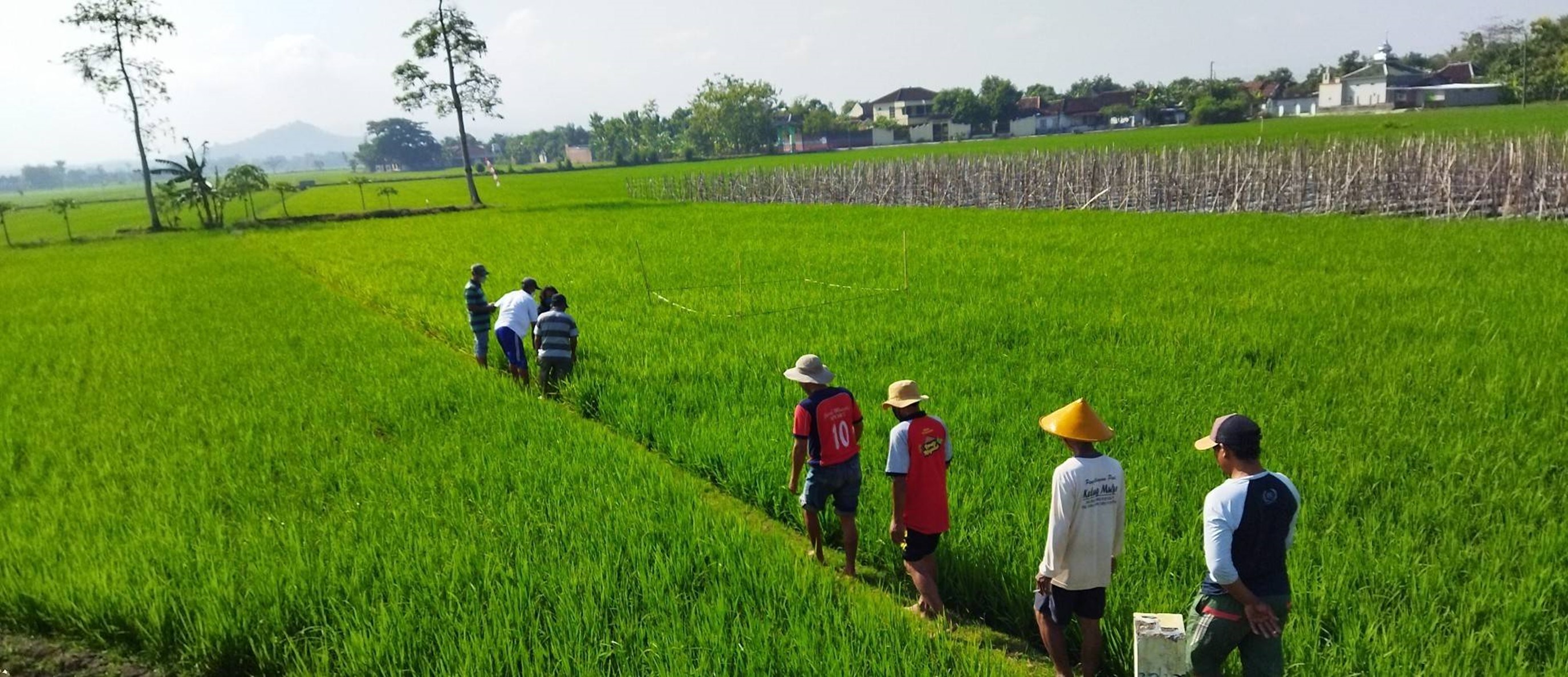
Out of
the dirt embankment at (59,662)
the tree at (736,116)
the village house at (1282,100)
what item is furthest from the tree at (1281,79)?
the dirt embankment at (59,662)

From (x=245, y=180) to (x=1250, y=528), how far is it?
37.4m

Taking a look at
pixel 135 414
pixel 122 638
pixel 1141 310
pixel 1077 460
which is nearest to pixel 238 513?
pixel 122 638

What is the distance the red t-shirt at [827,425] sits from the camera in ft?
13.6

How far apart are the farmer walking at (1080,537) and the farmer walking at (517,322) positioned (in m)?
5.82

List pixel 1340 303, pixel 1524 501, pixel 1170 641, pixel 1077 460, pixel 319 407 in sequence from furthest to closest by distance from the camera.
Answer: pixel 1340 303 < pixel 319 407 < pixel 1524 501 < pixel 1077 460 < pixel 1170 641

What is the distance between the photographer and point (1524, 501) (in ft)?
14.2

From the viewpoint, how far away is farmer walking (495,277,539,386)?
7.85 meters

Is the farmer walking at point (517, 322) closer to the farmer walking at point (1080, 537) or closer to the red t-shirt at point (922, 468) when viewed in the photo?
the red t-shirt at point (922, 468)

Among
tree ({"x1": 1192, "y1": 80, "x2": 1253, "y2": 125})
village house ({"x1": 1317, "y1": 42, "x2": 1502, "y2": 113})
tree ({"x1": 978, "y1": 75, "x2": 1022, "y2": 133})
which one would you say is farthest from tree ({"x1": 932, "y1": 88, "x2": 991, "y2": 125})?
village house ({"x1": 1317, "y1": 42, "x2": 1502, "y2": 113})

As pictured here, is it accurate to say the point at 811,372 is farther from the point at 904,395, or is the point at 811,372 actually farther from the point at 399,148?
the point at 399,148

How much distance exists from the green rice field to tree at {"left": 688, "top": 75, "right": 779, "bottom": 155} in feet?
250

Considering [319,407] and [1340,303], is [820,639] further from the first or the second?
[1340,303]

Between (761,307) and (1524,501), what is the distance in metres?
7.80

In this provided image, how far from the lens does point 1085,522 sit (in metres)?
3.06
